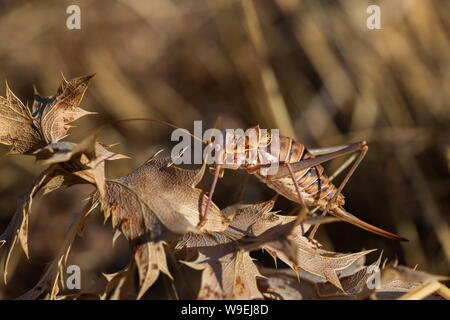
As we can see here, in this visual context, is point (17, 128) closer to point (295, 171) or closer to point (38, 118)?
point (38, 118)

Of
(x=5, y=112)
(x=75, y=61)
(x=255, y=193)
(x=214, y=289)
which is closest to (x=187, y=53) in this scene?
(x=75, y=61)

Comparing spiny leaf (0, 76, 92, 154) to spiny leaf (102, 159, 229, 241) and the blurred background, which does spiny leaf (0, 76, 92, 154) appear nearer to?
spiny leaf (102, 159, 229, 241)

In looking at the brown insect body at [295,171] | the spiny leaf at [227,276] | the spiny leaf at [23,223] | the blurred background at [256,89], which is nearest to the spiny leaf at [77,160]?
the spiny leaf at [23,223]

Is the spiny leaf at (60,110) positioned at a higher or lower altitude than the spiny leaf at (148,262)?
higher

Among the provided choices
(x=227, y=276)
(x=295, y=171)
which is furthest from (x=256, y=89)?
(x=227, y=276)

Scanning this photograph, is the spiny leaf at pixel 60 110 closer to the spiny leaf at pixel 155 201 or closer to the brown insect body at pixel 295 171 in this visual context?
the spiny leaf at pixel 155 201

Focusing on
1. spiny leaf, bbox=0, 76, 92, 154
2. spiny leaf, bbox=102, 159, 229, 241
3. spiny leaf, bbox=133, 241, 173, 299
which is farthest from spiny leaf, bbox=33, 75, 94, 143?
spiny leaf, bbox=133, 241, 173, 299
